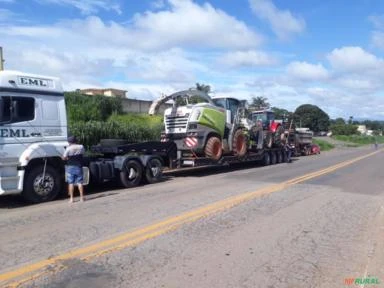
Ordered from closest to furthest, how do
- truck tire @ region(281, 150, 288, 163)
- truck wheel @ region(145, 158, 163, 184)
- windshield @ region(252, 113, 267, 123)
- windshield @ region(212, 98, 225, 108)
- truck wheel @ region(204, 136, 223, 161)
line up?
truck wheel @ region(145, 158, 163, 184)
truck wheel @ region(204, 136, 223, 161)
windshield @ region(212, 98, 225, 108)
windshield @ region(252, 113, 267, 123)
truck tire @ region(281, 150, 288, 163)

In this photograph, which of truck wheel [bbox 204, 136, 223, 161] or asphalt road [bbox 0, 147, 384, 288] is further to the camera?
truck wheel [bbox 204, 136, 223, 161]

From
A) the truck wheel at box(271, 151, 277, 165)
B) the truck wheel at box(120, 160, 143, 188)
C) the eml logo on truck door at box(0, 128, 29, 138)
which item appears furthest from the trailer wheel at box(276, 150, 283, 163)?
the eml logo on truck door at box(0, 128, 29, 138)

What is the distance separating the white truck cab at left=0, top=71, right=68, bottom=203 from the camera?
10828mm

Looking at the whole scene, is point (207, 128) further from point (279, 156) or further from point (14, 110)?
point (14, 110)

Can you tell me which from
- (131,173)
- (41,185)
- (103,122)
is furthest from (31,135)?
(103,122)

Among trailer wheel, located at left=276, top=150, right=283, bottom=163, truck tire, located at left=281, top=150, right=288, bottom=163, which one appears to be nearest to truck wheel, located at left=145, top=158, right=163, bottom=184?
trailer wheel, located at left=276, top=150, right=283, bottom=163

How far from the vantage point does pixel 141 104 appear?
104 ft

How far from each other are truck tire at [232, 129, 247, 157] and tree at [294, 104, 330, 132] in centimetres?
12213

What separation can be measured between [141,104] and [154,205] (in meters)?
22.0

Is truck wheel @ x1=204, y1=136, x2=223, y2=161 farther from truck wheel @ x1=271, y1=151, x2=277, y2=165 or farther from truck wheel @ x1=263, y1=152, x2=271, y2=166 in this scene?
truck wheel @ x1=271, y1=151, x2=277, y2=165

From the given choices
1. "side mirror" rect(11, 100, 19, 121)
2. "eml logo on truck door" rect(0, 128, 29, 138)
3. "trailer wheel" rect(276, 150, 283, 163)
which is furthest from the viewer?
"trailer wheel" rect(276, 150, 283, 163)

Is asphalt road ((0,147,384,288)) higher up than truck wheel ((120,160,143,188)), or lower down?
lower down

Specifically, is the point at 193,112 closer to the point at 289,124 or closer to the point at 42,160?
the point at 42,160

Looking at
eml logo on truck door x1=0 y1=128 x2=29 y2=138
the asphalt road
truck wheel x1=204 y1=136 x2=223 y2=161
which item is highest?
eml logo on truck door x1=0 y1=128 x2=29 y2=138
